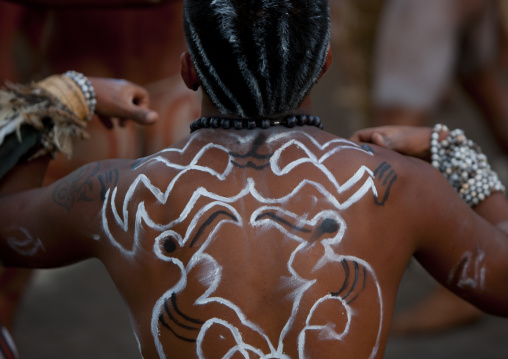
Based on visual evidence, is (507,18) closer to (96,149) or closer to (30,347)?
(96,149)

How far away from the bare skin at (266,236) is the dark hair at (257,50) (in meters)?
0.06

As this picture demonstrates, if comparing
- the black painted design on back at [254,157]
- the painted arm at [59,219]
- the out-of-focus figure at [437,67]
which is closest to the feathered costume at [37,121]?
the painted arm at [59,219]

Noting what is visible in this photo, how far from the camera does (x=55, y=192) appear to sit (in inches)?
72.0

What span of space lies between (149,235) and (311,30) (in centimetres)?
50

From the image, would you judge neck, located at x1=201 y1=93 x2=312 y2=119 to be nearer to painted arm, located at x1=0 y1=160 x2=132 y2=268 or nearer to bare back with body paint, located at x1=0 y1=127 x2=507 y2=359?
bare back with body paint, located at x1=0 y1=127 x2=507 y2=359

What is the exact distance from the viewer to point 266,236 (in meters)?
1.62

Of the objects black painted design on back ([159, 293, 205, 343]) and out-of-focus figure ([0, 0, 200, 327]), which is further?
out-of-focus figure ([0, 0, 200, 327])

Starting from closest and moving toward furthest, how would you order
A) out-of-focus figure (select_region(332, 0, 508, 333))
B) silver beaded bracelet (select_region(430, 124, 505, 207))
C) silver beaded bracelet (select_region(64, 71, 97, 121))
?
silver beaded bracelet (select_region(430, 124, 505, 207)) < silver beaded bracelet (select_region(64, 71, 97, 121)) < out-of-focus figure (select_region(332, 0, 508, 333))

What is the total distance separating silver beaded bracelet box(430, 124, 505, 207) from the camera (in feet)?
6.59

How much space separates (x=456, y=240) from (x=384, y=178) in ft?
0.71

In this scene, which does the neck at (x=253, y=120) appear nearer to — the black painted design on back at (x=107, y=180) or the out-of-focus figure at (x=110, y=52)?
the black painted design on back at (x=107, y=180)

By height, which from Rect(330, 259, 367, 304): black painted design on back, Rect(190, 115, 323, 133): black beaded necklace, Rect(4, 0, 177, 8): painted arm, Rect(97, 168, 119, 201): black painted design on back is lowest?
Rect(330, 259, 367, 304): black painted design on back

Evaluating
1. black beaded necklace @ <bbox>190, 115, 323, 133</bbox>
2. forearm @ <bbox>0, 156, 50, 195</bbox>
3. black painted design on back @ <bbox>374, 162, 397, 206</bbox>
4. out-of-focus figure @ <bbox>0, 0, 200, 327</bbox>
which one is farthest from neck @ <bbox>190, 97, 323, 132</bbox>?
out-of-focus figure @ <bbox>0, 0, 200, 327</bbox>

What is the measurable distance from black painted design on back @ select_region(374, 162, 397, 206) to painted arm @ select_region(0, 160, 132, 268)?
19.6 inches
